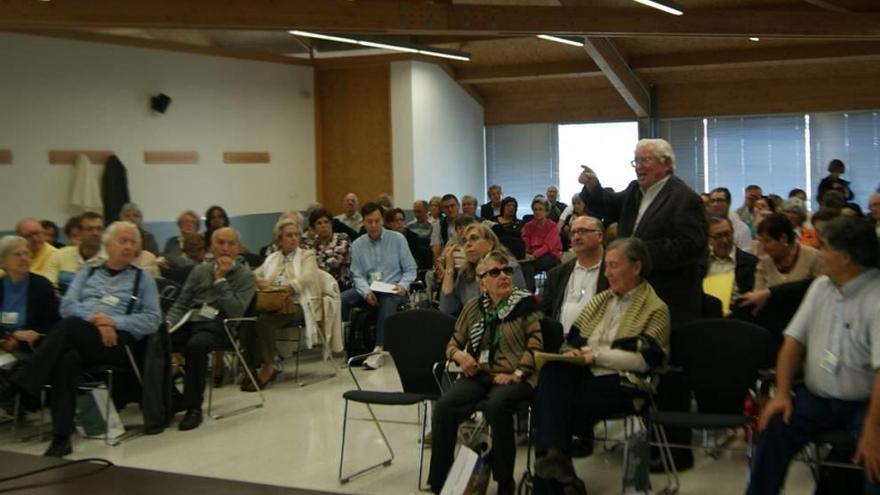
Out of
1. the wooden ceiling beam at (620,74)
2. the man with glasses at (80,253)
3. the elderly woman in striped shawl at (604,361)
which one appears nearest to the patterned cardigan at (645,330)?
the elderly woman in striped shawl at (604,361)

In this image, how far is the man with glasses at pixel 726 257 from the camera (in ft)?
17.0

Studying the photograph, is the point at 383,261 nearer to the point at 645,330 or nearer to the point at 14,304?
the point at 14,304

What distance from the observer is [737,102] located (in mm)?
12953

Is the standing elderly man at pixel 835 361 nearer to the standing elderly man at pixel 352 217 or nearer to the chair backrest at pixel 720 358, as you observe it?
the chair backrest at pixel 720 358

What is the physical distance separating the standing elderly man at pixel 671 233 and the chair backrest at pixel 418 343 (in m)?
0.96

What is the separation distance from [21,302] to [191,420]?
1.11m

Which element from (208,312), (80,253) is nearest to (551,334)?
(208,312)

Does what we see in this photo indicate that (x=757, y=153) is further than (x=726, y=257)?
Yes

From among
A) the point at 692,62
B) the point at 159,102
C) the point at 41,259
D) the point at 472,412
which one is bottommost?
the point at 472,412

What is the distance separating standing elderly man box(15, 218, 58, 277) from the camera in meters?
6.30

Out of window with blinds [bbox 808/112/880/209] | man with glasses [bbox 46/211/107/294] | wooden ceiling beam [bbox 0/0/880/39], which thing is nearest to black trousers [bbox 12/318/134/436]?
man with glasses [bbox 46/211/107/294]

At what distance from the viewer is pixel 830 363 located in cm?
332

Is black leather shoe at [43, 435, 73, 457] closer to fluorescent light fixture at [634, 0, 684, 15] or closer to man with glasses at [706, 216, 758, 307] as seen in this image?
man with glasses at [706, 216, 758, 307]

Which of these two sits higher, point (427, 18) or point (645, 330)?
point (427, 18)
